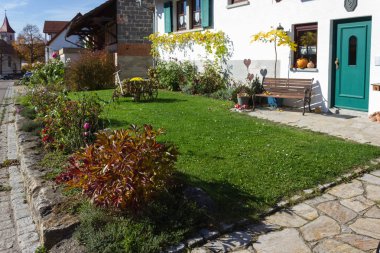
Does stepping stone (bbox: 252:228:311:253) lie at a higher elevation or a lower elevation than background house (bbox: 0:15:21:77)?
lower

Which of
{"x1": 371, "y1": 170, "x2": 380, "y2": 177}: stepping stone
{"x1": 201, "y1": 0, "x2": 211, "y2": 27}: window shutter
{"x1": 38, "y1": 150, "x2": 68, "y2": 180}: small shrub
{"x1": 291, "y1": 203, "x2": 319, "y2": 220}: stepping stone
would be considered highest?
{"x1": 201, "y1": 0, "x2": 211, "y2": 27}: window shutter

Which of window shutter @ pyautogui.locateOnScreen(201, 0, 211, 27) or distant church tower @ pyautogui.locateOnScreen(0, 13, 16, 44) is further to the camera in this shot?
distant church tower @ pyautogui.locateOnScreen(0, 13, 16, 44)

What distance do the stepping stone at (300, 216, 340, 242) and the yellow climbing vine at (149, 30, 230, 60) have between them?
34.5 feet

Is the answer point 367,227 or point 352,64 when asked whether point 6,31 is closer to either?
point 352,64

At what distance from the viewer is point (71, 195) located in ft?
15.3

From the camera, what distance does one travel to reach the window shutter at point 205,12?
15117 millimetres

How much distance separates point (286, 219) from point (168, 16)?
15.3m

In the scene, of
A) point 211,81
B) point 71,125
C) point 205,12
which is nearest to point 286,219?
point 71,125

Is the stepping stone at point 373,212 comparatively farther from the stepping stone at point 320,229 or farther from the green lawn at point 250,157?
the green lawn at point 250,157

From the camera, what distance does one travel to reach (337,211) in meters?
4.48

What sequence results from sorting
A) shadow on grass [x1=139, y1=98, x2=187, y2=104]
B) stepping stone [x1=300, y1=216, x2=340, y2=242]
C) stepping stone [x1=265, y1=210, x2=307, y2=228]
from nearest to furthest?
stepping stone [x1=300, y1=216, x2=340, y2=242]
stepping stone [x1=265, y1=210, x2=307, y2=228]
shadow on grass [x1=139, y1=98, x2=187, y2=104]

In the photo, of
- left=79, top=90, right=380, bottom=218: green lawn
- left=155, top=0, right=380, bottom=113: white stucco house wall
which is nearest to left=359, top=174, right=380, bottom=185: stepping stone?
left=79, top=90, right=380, bottom=218: green lawn

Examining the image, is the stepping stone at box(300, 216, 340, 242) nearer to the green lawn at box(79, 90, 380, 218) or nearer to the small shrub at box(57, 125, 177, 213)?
the green lawn at box(79, 90, 380, 218)

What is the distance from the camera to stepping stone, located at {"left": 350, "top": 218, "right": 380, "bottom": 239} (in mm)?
3965
